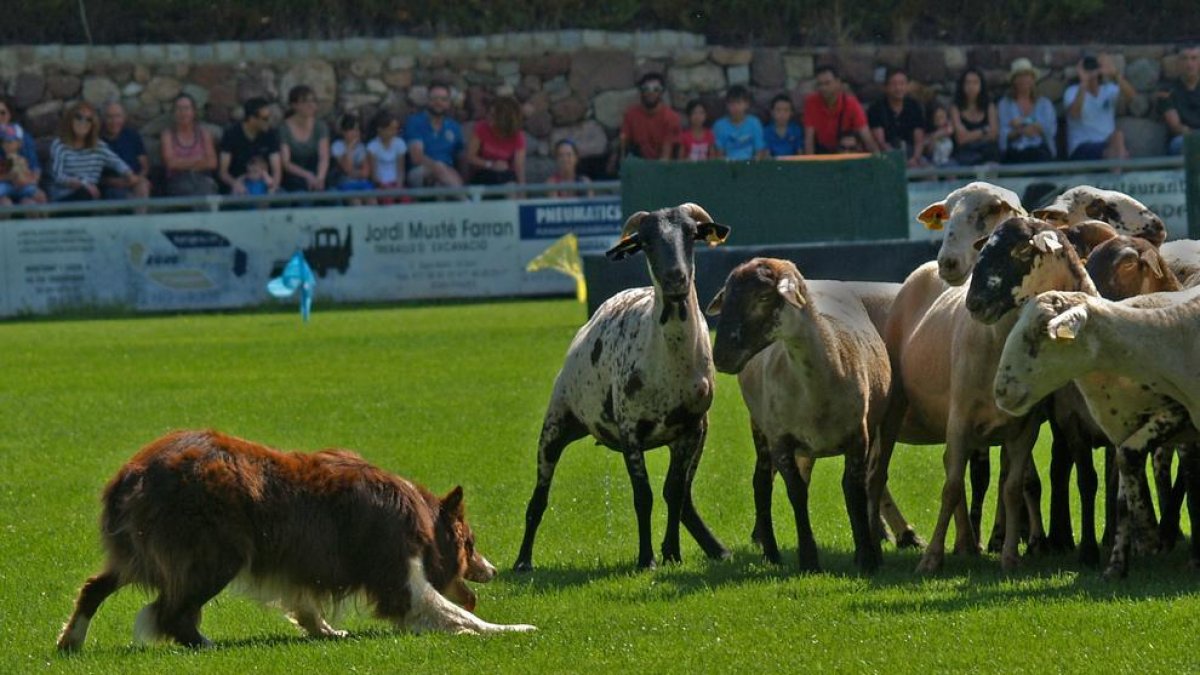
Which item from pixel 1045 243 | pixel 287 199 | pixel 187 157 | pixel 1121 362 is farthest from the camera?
pixel 187 157

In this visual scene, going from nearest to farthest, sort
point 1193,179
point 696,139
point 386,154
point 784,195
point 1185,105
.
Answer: point 1193,179
point 784,195
point 696,139
point 386,154
point 1185,105

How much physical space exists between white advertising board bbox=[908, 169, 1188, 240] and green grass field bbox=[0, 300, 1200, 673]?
7748 millimetres

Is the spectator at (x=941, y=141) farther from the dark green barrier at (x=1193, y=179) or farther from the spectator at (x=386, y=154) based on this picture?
the dark green barrier at (x=1193, y=179)

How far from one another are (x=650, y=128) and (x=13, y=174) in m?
8.79

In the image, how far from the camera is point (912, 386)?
12.0m

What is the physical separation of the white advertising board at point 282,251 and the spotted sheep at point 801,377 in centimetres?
1884

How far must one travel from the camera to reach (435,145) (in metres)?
32.2

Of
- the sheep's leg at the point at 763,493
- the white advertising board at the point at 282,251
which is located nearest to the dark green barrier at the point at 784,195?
the white advertising board at the point at 282,251

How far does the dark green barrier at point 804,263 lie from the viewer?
72.7ft

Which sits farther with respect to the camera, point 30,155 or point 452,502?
point 30,155

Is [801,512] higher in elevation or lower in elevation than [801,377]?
lower

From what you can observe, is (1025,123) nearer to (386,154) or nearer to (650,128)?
(650,128)

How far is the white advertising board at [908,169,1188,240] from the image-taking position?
2989 centimetres

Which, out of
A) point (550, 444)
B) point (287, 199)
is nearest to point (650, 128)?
point (287, 199)
